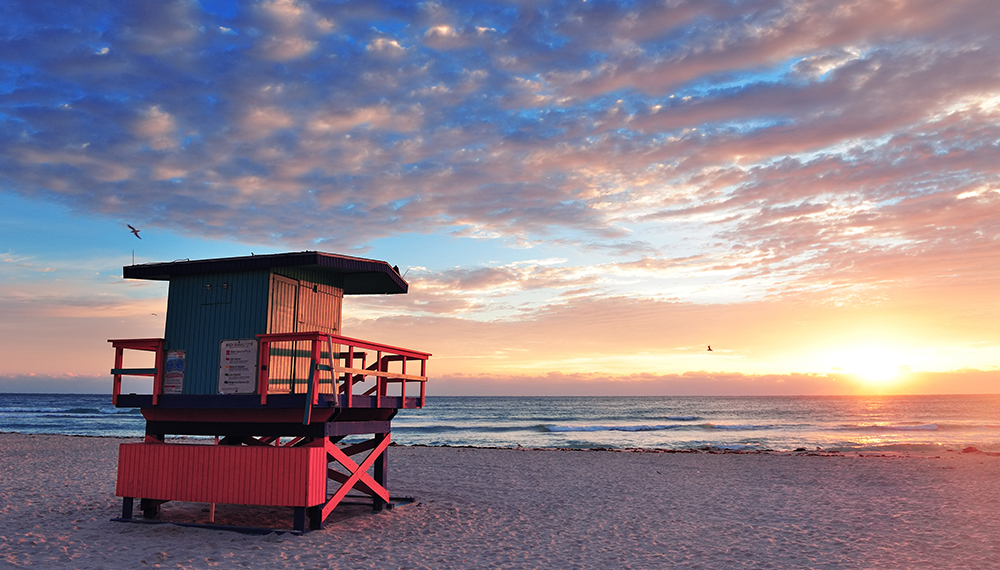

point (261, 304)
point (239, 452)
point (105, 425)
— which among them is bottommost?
point (105, 425)

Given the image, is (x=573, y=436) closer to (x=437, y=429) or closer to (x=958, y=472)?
(x=437, y=429)

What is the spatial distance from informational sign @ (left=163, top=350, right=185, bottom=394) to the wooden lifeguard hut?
0.06ft

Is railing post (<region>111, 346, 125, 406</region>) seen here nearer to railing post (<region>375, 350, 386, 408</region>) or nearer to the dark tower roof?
the dark tower roof

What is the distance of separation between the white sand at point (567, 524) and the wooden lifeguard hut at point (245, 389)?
74cm

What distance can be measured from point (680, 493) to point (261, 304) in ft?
37.5

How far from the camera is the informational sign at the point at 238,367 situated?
415 inches

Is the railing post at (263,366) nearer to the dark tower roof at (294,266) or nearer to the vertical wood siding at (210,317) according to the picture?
the vertical wood siding at (210,317)

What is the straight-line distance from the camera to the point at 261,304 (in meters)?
10.8

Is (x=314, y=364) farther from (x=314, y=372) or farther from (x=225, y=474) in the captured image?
(x=225, y=474)

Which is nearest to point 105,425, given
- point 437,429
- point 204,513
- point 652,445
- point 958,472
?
point 437,429

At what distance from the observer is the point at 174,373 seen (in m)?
11.2

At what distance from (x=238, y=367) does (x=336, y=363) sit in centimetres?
186

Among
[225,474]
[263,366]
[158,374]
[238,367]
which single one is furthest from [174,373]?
[263,366]

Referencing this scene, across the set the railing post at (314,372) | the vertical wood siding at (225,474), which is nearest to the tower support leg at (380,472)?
the vertical wood siding at (225,474)
